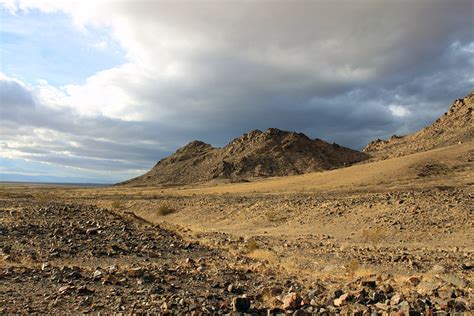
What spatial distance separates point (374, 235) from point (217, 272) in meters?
13.1

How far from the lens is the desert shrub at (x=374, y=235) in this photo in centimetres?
2238

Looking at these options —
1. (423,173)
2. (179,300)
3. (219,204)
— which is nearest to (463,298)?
(179,300)

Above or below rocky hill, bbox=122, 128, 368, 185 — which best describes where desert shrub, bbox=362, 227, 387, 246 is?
below

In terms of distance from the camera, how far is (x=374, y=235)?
2288 centimetres

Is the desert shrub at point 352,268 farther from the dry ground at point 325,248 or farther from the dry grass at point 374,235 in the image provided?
the dry grass at point 374,235

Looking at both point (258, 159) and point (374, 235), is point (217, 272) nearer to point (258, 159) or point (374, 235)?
point (374, 235)

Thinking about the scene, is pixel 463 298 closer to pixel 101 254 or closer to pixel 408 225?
pixel 101 254

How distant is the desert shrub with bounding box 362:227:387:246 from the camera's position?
2238 centimetres

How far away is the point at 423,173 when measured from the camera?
5559 centimetres

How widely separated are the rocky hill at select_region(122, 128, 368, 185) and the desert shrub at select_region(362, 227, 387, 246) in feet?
300

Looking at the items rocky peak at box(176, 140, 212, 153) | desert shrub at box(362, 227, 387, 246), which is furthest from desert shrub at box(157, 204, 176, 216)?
rocky peak at box(176, 140, 212, 153)

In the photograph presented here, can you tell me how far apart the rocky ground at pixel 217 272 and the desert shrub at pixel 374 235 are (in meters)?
0.08

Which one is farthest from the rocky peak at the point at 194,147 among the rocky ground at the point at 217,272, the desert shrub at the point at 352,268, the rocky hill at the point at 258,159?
the desert shrub at the point at 352,268

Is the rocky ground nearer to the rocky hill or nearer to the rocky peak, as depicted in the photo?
the rocky hill
